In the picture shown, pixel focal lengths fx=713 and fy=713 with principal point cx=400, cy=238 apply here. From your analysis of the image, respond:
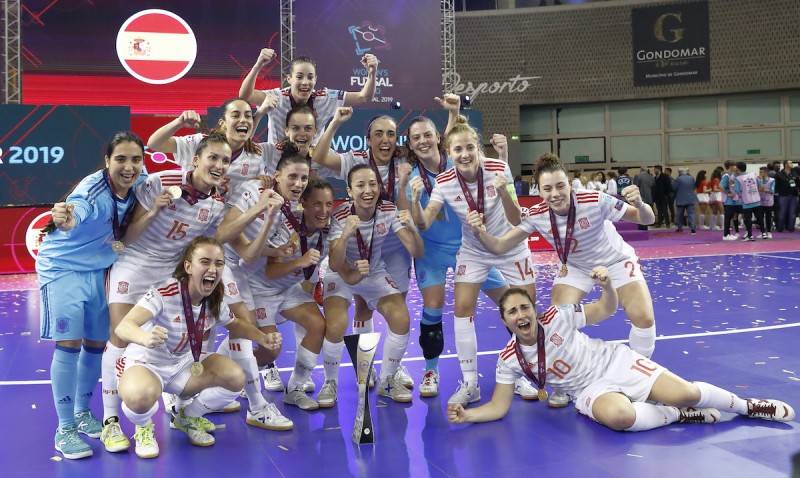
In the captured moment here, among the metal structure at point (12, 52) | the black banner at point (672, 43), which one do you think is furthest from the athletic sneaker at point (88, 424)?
the black banner at point (672, 43)

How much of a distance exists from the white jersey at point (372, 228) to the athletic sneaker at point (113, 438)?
189cm

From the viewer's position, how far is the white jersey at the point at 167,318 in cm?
404

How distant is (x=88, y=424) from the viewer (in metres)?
4.41

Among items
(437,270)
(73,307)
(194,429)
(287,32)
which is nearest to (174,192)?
(73,307)

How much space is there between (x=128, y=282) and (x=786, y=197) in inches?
690

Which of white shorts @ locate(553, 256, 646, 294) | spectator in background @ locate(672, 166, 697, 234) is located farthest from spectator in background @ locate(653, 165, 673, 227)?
white shorts @ locate(553, 256, 646, 294)

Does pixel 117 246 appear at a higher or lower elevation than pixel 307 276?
higher

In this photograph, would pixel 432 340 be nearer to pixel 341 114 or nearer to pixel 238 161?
pixel 341 114

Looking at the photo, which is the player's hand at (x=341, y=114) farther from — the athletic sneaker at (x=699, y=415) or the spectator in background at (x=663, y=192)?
the spectator in background at (x=663, y=192)

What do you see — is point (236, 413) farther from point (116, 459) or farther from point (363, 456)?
point (363, 456)

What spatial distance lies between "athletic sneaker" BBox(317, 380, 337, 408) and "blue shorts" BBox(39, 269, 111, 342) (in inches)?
59.2

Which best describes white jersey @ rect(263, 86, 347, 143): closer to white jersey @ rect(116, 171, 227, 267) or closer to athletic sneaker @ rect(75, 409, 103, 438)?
white jersey @ rect(116, 171, 227, 267)

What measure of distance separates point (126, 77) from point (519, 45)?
14.1 m

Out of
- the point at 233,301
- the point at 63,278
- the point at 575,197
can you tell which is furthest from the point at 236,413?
the point at 575,197
